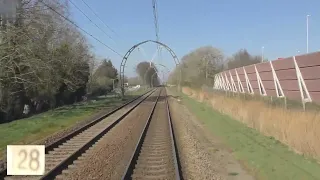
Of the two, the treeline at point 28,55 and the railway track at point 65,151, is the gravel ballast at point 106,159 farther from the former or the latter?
the treeline at point 28,55

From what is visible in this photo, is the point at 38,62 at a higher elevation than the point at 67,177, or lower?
higher

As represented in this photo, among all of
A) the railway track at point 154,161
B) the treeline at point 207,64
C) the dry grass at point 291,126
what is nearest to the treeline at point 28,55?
the railway track at point 154,161

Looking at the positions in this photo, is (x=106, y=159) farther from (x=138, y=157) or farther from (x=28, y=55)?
(x=28, y=55)

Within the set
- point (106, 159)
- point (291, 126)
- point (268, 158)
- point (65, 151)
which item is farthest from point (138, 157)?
A: point (291, 126)

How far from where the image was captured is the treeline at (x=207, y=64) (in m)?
98.1

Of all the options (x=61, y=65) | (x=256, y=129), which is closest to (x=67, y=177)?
(x=256, y=129)

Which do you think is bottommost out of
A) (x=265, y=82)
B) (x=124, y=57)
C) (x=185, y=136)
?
(x=185, y=136)

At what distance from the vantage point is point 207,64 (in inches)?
3812

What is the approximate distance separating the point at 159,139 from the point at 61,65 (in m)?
27.6

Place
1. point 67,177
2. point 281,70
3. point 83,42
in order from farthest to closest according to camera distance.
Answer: point 83,42, point 281,70, point 67,177

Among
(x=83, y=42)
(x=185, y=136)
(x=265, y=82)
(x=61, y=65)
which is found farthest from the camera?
(x=83, y=42)

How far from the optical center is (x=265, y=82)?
31000mm

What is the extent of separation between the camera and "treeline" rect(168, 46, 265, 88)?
98062 millimetres

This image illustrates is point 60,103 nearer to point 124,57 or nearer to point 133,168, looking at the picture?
point 124,57
